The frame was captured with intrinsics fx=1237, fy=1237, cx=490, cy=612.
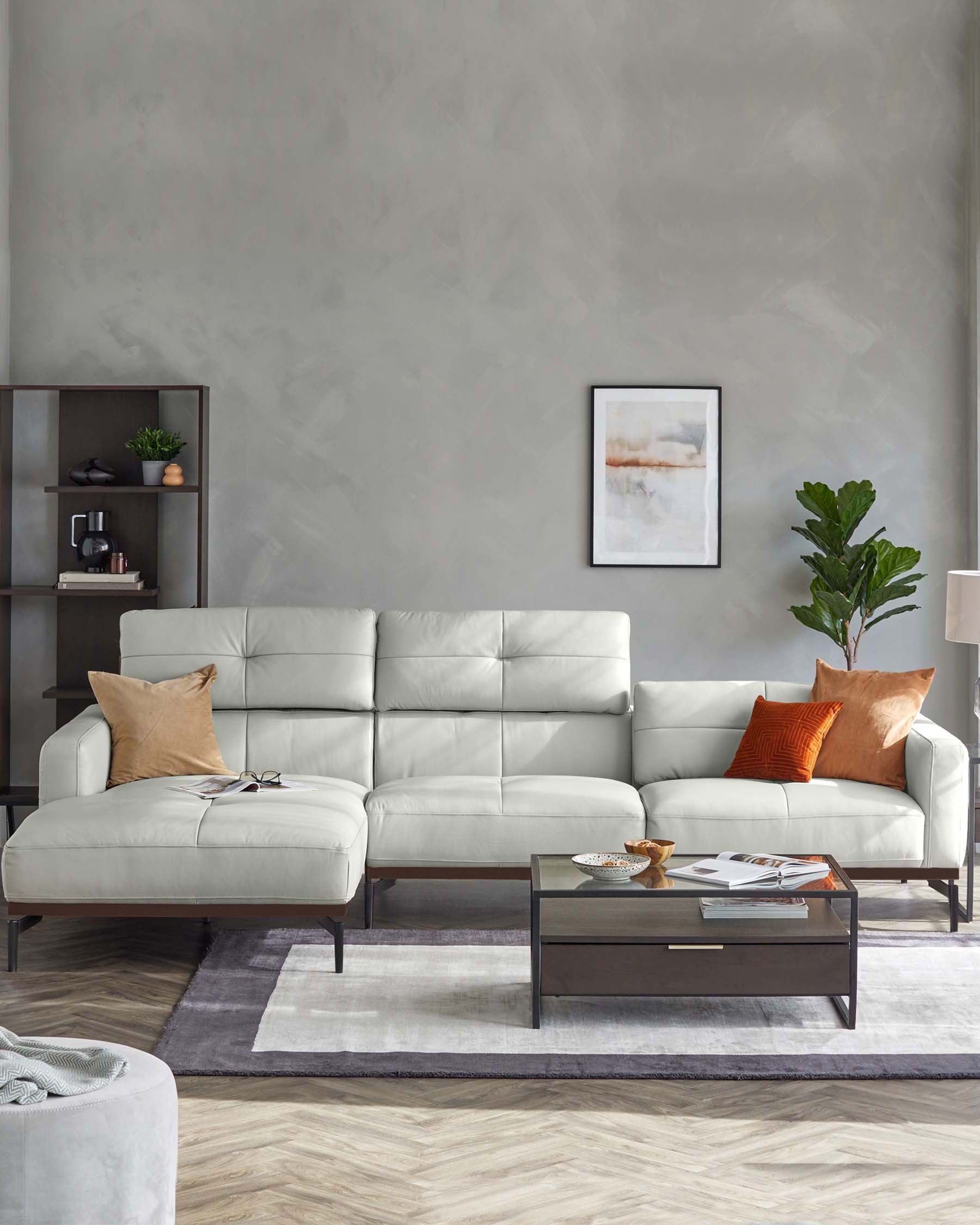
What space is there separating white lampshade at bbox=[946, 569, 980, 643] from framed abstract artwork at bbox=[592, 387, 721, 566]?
46.2 inches

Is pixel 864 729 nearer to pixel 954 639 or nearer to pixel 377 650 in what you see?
pixel 954 639

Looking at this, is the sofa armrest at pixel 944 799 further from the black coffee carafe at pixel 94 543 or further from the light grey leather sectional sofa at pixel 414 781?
the black coffee carafe at pixel 94 543

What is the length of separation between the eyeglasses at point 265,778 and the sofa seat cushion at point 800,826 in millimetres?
1221

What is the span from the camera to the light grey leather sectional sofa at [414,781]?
140 inches

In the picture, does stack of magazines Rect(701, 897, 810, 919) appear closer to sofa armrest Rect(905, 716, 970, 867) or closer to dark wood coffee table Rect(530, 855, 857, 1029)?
dark wood coffee table Rect(530, 855, 857, 1029)

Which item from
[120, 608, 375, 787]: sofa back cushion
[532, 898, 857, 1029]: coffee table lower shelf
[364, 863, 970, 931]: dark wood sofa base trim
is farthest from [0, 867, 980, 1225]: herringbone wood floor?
[120, 608, 375, 787]: sofa back cushion

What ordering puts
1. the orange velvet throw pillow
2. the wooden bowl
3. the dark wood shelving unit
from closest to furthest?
1. the wooden bowl
2. the orange velvet throw pillow
3. the dark wood shelving unit

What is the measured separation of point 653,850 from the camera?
339 cm

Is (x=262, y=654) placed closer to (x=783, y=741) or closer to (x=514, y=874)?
(x=514, y=874)

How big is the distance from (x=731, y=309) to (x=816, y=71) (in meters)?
1.08

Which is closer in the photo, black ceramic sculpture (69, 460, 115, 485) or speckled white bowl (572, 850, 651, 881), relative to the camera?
speckled white bowl (572, 850, 651, 881)

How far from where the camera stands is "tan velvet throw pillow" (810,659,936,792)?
4.15 m

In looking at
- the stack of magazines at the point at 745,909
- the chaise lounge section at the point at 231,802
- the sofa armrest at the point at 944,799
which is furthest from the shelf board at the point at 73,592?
the sofa armrest at the point at 944,799

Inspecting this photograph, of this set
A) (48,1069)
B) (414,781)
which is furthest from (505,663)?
(48,1069)
